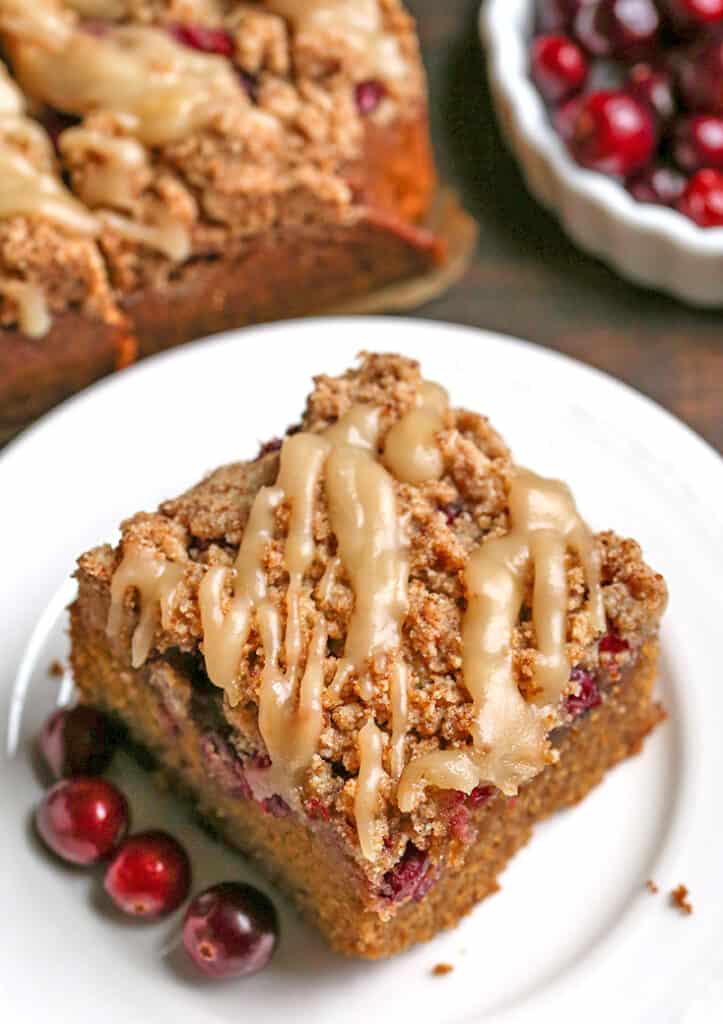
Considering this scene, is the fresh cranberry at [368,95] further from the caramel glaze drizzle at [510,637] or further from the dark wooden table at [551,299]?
the caramel glaze drizzle at [510,637]

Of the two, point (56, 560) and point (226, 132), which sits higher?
point (226, 132)

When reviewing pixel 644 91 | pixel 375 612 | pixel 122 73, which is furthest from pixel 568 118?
pixel 375 612

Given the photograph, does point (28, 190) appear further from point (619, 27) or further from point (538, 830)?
point (538, 830)

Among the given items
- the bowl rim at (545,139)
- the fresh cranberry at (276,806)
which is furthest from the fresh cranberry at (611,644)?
the bowl rim at (545,139)

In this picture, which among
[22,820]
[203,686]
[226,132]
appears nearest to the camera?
[203,686]

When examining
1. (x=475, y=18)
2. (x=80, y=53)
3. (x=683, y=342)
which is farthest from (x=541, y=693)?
(x=475, y=18)

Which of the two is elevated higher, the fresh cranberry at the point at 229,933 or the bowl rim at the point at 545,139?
the bowl rim at the point at 545,139

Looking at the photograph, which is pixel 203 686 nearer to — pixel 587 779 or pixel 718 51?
pixel 587 779
